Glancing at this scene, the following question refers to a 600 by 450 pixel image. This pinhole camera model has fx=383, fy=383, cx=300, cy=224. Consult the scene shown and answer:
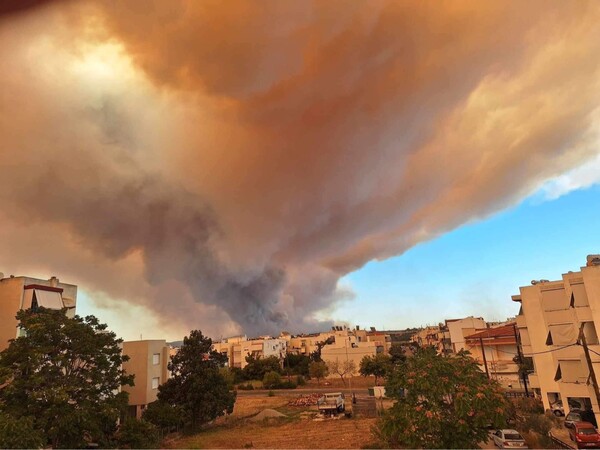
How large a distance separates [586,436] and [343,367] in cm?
5507

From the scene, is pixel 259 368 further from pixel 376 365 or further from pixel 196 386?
pixel 196 386

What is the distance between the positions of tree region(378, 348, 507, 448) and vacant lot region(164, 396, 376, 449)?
31.3 feet

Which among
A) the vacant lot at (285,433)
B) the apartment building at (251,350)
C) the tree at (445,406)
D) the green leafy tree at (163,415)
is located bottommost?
the vacant lot at (285,433)

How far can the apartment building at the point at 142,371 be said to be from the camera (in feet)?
101

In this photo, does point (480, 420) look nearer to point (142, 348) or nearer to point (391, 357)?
point (142, 348)

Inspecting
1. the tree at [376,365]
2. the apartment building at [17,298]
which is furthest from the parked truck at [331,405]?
the tree at [376,365]

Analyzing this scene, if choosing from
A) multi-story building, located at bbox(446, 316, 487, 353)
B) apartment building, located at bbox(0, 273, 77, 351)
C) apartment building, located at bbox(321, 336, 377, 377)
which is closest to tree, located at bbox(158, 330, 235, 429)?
apartment building, located at bbox(0, 273, 77, 351)

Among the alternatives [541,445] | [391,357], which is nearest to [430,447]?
[541,445]

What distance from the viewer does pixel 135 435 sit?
736 inches

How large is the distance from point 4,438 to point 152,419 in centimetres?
1836

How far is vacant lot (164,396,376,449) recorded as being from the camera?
2225 cm

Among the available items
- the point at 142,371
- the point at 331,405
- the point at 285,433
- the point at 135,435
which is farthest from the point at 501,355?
the point at 135,435

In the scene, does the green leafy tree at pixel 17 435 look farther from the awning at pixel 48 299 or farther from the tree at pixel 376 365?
the tree at pixel 376 365

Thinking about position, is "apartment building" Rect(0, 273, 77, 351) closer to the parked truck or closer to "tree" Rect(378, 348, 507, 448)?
"tree" Rect(378, 348, 507, 448)
